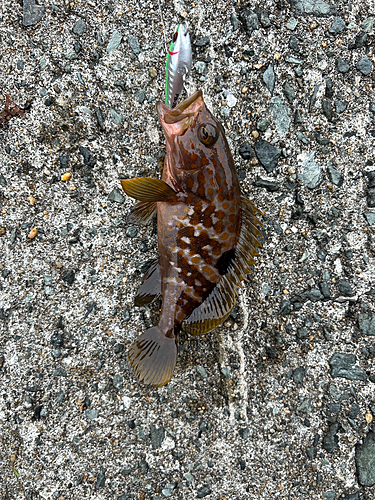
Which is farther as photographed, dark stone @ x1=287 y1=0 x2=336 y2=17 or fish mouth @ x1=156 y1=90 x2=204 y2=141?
dark stone @ x1=287 y1=0 x2=336 y2=17

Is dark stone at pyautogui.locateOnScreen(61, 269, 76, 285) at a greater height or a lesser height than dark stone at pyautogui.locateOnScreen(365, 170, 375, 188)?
lesser

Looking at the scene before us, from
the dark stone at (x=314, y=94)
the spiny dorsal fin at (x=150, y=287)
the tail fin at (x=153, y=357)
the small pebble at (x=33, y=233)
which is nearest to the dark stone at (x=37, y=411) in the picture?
the tail fin at (x=153, y=357)

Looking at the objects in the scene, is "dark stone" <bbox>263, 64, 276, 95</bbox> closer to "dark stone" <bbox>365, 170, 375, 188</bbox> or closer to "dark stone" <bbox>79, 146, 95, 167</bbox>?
"dark stone" <bbox>365, 170, 375, 188</bbox>

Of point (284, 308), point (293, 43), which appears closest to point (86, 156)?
point (293, 43)

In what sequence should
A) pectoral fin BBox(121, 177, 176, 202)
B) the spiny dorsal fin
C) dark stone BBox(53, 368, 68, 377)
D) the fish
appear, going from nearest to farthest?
pectoral fin BBox(121, 177, 176, 202) < the fish < the spiny dorsal fin < dark stone BBox(53, 368, 68, 377)

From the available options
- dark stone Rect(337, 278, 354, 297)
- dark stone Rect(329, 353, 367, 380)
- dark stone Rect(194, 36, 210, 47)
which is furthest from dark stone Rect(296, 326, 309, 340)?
dark stone Rect(194, 36, 210, 47)

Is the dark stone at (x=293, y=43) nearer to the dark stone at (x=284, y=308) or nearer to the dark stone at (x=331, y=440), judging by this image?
the dark stone at (x=284, y=308)
